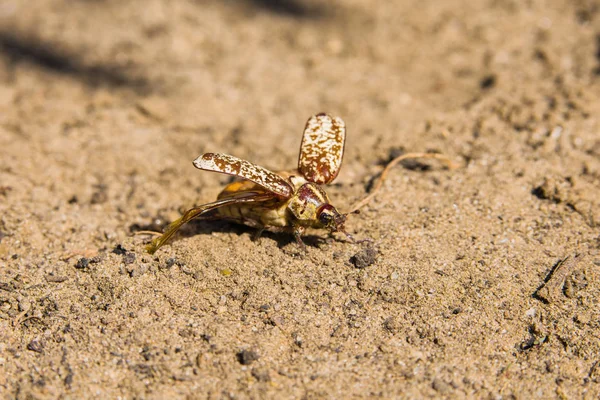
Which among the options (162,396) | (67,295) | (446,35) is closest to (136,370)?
(162,396)

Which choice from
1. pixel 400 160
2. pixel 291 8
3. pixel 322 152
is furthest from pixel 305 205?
pixel 291 8

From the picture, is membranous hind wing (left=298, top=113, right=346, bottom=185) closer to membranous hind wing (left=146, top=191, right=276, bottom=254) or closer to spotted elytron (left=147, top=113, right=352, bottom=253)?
spotted elytron (left=147, top=113, right=352, bottom=253)

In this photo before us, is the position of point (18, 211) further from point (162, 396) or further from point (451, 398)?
point (451, 398)

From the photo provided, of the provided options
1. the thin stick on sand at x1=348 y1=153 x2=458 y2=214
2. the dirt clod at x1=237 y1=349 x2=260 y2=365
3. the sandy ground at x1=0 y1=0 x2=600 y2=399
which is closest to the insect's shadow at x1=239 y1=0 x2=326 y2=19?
the sandy ground at x1=0 y1=0 x2=600 y2=399

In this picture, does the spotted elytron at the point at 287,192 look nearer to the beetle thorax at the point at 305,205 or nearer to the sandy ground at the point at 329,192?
the beetle thorax at the point at 305,205

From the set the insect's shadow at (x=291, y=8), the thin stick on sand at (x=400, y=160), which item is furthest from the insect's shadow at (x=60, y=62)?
the thin stick on sand at (x=400, y=160)

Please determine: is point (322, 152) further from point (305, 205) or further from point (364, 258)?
point (364, 258)
